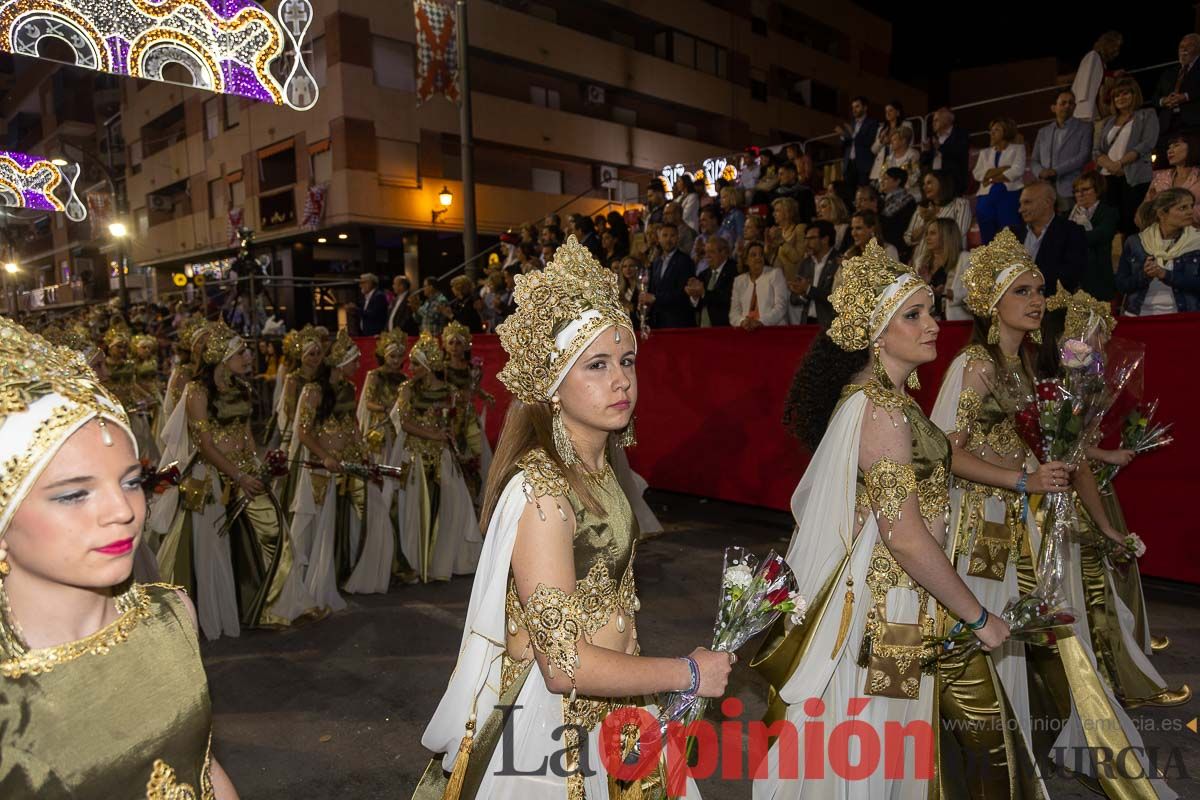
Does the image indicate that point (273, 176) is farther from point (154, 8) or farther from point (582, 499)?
point (582, 499)

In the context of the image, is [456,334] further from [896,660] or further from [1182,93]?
[1182,93]

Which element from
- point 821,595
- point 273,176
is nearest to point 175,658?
point 821,595

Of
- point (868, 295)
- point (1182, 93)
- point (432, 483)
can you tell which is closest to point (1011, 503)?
point (868, 295)

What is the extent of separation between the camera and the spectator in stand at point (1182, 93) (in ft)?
23.8

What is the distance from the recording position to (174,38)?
20.0ft

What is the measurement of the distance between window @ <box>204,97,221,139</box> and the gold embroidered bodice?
1160 inches

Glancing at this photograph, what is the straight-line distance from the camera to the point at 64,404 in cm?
131

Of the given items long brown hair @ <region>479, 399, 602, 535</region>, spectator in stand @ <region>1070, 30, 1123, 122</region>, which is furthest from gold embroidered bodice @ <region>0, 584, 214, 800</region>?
spectator in stand @ <region>1070, 30, 1123, 122</region>

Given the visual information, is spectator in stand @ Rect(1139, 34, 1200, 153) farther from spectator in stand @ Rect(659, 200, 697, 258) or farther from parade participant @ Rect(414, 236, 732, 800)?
parade participant @ Rect(414, 236, 732, 800)

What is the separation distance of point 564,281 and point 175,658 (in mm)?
1253

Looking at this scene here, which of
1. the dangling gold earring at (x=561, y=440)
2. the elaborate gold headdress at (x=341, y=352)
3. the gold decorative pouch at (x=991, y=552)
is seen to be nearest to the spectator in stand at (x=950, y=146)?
the gold decorative pouch at (x=991, y=552)

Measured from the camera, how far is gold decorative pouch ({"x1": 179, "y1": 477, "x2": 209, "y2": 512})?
545 centimetres

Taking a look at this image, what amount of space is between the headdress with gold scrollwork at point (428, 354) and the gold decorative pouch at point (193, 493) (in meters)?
2.16

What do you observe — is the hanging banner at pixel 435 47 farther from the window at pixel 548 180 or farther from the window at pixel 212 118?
the window at pixel 212 118
